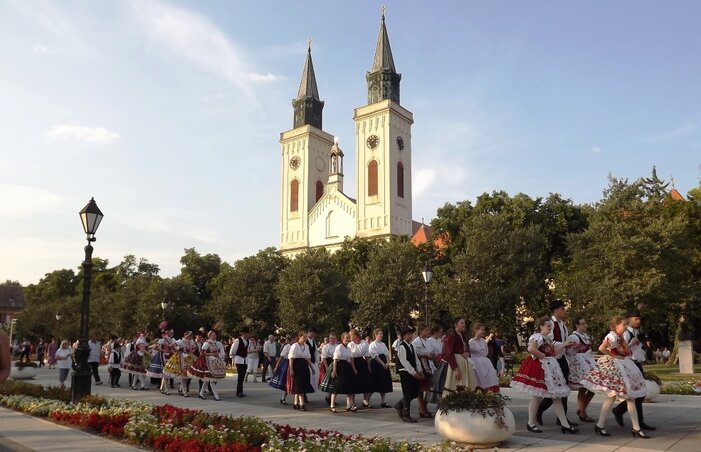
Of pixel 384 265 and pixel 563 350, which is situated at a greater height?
pixel 384 265

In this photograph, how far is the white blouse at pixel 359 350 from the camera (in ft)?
47.0

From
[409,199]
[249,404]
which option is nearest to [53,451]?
[249,404]

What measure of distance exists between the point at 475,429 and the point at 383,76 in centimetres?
6878

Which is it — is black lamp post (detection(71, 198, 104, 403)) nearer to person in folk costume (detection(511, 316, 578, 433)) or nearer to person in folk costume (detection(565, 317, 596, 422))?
person in folk costume (detection(511, 316, 578, 433))

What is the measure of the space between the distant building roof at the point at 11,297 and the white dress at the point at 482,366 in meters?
128

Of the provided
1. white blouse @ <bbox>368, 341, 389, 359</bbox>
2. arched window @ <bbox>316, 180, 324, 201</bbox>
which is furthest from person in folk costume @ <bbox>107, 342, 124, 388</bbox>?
arched window @ <bbox>316, 180, 324, 201</bbox>

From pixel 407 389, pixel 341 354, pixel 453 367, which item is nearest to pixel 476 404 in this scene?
pixel 453 367

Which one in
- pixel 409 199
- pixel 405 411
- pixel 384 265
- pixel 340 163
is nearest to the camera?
pixel 405 411

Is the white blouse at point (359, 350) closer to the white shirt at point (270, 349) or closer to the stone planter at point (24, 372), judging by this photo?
the white shirt at point (270, 349)

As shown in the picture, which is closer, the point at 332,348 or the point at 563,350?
the point at 563,350

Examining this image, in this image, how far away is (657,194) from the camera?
3812cm

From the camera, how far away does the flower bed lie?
7938 mm

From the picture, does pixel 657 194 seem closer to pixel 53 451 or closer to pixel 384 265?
pixel 384 265

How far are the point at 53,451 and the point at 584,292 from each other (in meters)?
30.8
